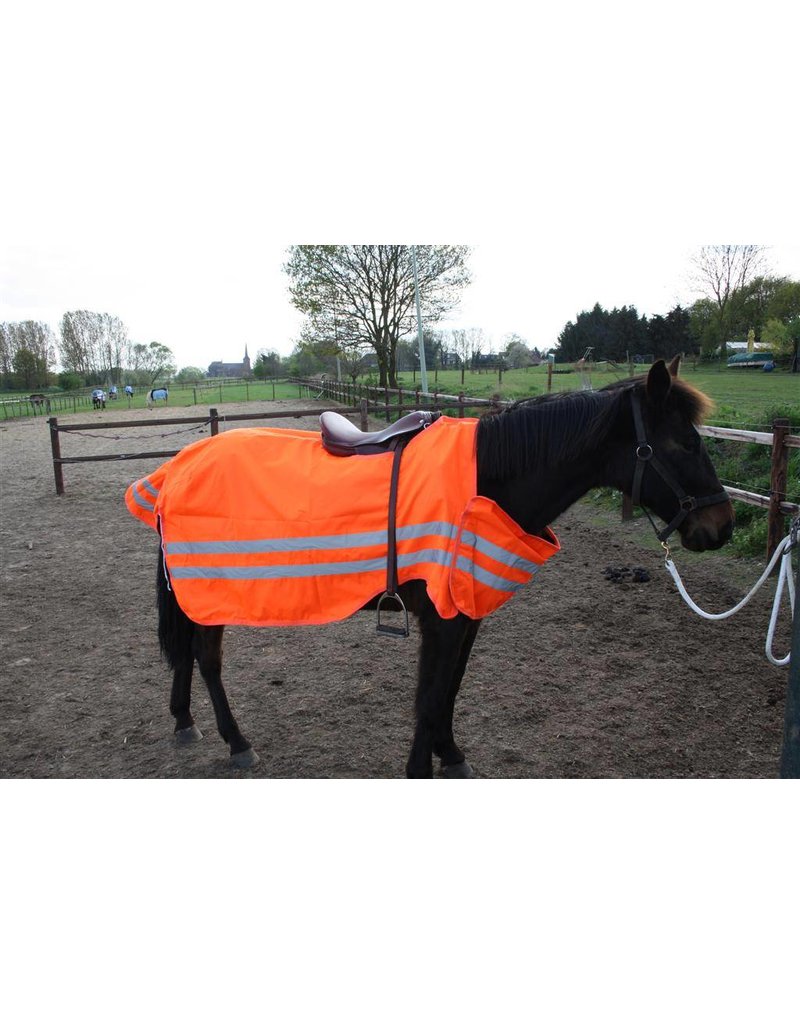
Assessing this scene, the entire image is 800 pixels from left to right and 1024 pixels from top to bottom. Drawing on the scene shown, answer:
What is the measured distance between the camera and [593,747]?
9.41ft

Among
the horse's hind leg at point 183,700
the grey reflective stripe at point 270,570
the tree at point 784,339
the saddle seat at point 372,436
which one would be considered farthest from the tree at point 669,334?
the horse's hind leg at point 183,700

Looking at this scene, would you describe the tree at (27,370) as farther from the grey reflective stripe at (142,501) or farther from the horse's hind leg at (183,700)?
the horse's hind leg at (183,700)

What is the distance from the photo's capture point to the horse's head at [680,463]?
228 centimetres

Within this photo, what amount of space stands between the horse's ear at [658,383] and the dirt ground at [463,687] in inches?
61.9

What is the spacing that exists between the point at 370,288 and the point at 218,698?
2076cm

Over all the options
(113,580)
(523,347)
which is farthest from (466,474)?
(523,347)

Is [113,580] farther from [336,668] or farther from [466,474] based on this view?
[466,474]

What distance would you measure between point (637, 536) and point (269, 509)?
16.4ft

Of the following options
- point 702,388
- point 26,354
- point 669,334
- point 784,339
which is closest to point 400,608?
point 702,388

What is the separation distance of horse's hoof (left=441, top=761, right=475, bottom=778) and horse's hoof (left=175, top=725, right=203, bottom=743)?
1.24m

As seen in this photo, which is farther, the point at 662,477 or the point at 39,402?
the point at 39,402

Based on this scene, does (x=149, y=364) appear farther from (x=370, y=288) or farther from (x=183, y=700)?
(x=183, y=700)

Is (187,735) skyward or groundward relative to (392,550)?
groundward

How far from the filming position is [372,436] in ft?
8.60
